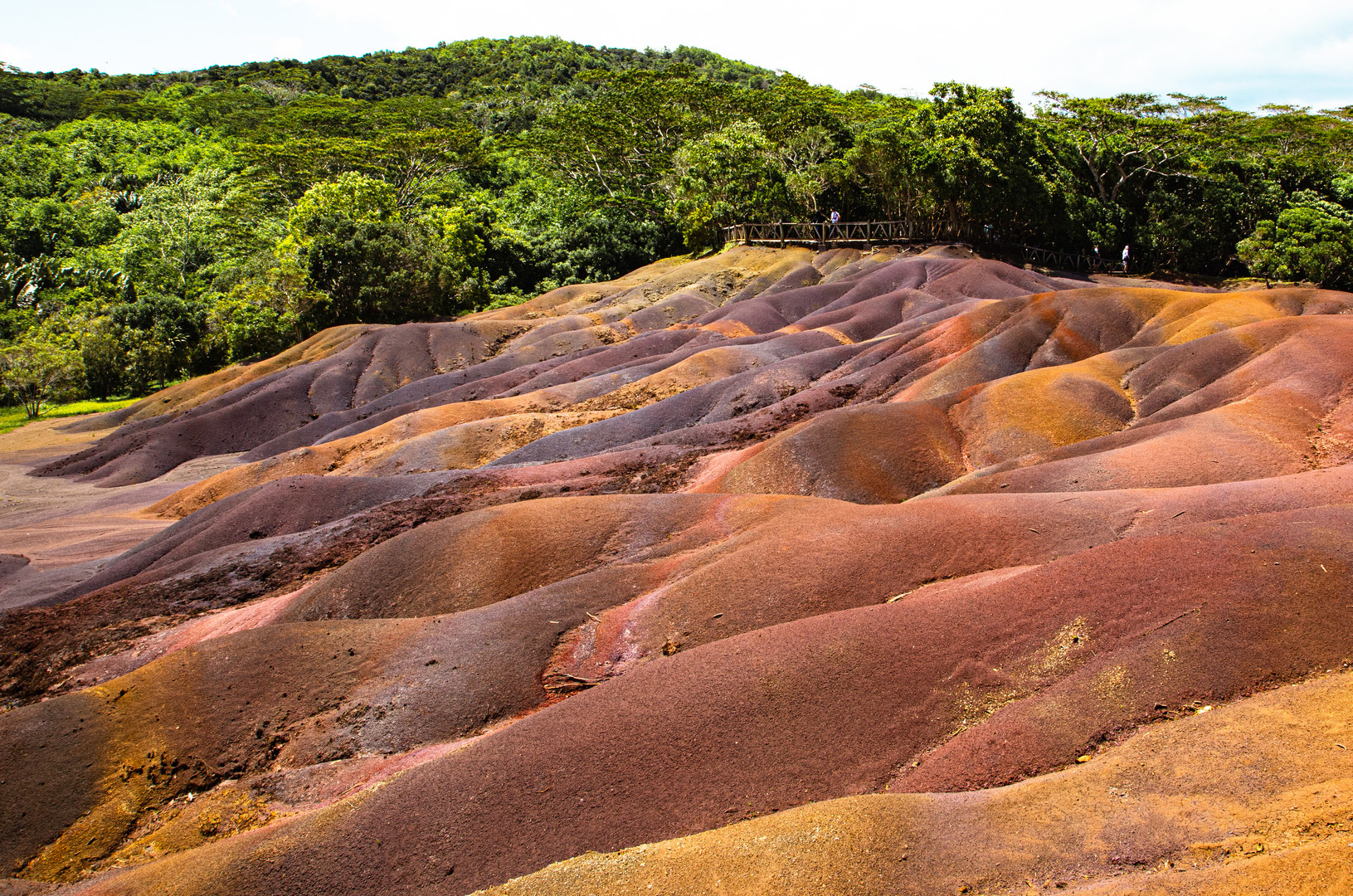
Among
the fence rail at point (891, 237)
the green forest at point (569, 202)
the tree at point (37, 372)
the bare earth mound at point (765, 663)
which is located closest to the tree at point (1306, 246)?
the green forest at point (569, 202)

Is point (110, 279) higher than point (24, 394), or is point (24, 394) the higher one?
point (110, 279)

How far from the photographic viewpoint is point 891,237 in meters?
57.4

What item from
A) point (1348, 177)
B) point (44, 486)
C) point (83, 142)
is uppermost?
point (83, 142)

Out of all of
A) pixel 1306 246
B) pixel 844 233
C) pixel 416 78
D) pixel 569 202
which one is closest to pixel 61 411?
pixel 569 202

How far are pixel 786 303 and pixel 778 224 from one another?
605 inches

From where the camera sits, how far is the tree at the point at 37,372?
50062 mm

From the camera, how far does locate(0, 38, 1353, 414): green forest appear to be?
5188cm

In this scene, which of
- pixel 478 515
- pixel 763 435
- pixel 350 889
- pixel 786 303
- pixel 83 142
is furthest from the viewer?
pixel 83 142

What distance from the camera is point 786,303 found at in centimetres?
4581

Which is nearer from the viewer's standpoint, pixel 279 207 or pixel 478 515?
pixel 478 515

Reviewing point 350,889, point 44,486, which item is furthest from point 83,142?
point 350,889

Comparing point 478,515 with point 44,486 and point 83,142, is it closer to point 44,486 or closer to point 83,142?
point 44,486

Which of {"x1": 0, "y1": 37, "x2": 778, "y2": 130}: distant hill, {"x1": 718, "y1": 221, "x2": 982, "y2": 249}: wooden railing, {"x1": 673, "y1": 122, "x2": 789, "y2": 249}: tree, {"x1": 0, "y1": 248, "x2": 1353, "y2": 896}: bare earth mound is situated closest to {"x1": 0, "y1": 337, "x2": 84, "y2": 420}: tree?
{"x1": 0, "y1": 248, "x2": 1353, "y2": 896}: bare earth mound

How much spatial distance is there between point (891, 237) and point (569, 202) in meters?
23.8
